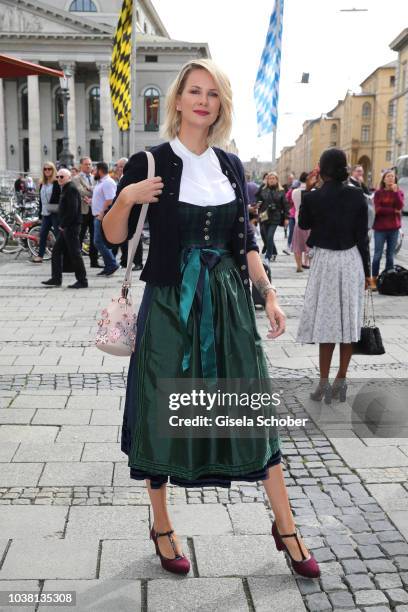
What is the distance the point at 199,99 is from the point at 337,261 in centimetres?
257

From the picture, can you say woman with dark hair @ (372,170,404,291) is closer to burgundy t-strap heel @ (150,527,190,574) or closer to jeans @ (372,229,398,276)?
jeans @ (372,229,398,276)

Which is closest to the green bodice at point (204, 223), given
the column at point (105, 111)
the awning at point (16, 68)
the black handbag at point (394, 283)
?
the awning at point (16, 68)

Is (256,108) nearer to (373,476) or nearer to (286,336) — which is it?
(286,336)

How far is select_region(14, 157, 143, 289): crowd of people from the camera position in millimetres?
10188

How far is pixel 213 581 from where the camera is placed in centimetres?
264

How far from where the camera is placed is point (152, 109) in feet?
198

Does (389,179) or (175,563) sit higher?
(389,179)

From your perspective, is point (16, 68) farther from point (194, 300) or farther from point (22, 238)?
point (22, 238)

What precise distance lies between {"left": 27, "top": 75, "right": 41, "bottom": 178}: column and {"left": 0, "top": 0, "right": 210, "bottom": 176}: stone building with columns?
0.21 ft

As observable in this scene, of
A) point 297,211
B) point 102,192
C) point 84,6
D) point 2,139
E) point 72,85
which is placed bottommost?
point 297,211

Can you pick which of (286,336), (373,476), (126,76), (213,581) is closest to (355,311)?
(373,476)

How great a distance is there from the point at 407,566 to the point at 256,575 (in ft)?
2.01

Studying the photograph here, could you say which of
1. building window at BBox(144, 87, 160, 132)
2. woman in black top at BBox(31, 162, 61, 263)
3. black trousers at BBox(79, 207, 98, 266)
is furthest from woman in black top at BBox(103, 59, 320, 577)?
building window at BBox(144, 87, 160, 132)

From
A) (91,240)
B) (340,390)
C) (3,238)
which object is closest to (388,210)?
(91,240)
